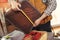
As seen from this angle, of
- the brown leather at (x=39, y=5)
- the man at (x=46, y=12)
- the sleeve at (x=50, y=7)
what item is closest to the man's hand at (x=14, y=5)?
the man at (x=46, y=12)

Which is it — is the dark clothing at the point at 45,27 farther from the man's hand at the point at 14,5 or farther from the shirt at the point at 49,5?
the man's hand at the point at 14,5

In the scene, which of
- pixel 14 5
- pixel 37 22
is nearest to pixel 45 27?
pixel 37 22

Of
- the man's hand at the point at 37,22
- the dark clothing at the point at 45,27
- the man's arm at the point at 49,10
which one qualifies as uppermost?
the man's arm at the point at 49,10

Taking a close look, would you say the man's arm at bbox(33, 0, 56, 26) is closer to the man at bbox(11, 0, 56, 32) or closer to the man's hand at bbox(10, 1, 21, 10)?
the man at bbox(11, 0, 56, 32)

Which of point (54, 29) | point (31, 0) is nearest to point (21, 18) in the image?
point (31, 0)

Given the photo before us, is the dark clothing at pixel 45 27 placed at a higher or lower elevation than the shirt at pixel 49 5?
lower

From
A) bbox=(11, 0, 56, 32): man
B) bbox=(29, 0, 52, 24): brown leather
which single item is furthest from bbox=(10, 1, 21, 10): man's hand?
bbox=(29, 0, 52, 24): brown leather

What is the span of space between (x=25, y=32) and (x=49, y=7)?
25 centimetres

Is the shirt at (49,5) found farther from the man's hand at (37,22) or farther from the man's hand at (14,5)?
the man's hand at (14,5)

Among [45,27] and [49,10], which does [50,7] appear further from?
[45,27]

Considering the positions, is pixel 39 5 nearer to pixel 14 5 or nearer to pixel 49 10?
pixel 49 10

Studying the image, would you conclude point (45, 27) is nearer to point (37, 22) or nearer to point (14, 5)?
point (37, 22)

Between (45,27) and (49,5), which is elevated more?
(49,5)

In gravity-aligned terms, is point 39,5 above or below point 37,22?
above
